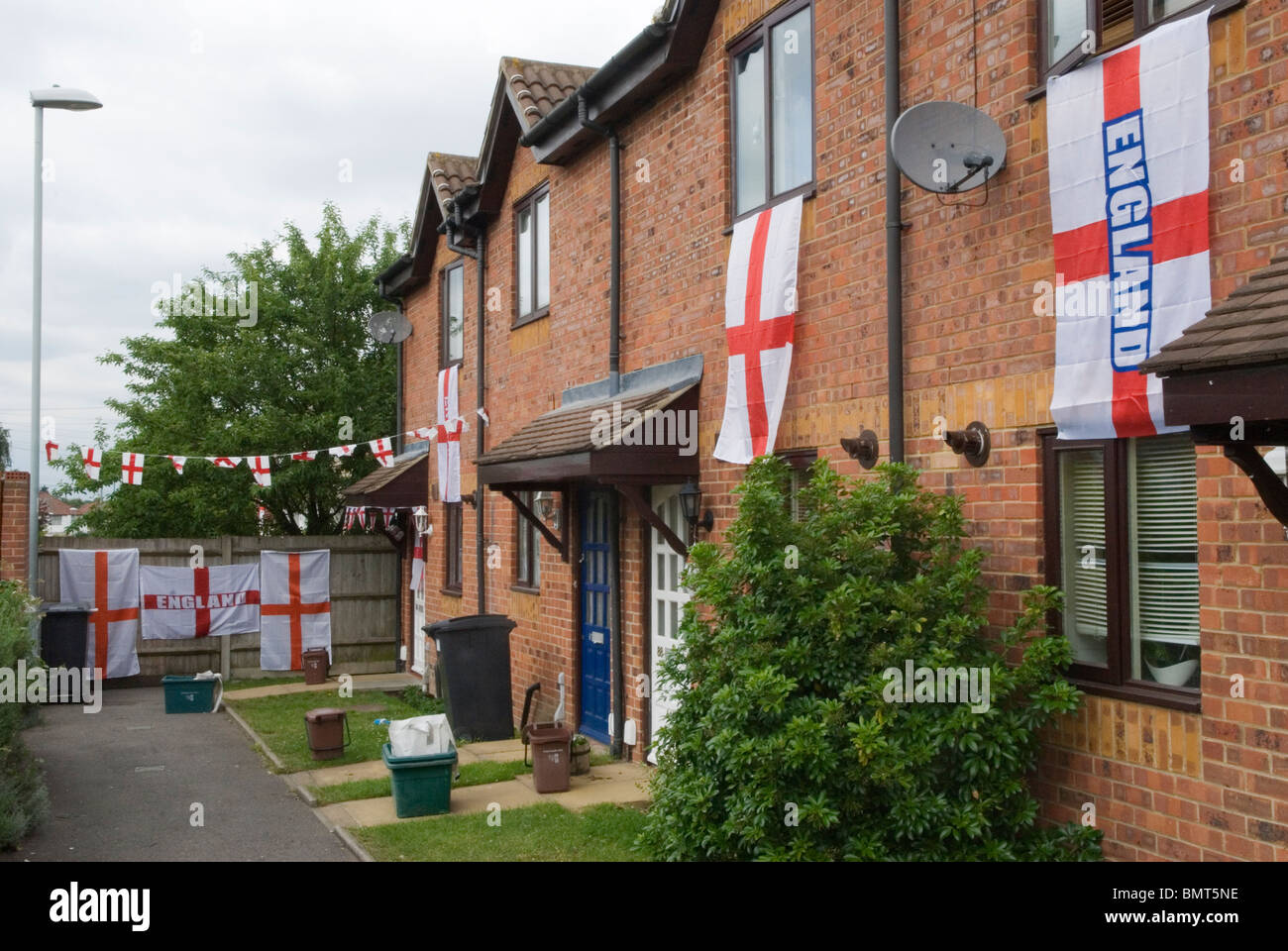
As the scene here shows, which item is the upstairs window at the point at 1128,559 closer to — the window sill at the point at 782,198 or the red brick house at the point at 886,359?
the red brick house at the point at 886,359

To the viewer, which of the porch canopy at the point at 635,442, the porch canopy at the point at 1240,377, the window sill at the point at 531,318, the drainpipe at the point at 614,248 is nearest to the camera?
the porch canopy at the point at 1240,377

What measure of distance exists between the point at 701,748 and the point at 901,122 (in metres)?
3.52

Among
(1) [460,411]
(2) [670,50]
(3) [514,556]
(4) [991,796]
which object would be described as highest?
(2) [670,50]

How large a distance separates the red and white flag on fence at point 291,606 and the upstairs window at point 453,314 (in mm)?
4378

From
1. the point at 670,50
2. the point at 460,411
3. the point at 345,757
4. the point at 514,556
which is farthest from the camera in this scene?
the point at 460,411

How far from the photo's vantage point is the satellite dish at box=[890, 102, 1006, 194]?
619cm

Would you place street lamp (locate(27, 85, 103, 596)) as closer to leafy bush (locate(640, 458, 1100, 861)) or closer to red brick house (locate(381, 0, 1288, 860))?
red brick house (locate(381, 0, 1288, 860))

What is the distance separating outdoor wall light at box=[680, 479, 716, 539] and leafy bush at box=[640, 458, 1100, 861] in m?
2.76

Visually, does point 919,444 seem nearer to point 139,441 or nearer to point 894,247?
point 894,247

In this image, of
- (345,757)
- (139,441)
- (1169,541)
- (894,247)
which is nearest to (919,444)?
(894,247)

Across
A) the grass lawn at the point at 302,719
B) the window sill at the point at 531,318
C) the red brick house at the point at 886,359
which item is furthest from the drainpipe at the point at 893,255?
the grass lawn at the point at 302,719

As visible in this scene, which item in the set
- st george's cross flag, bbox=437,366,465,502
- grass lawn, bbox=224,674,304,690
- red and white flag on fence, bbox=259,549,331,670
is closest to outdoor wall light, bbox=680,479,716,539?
st george's cross flag, bbox=437,366,465,502

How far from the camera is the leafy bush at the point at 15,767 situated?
8.20m
